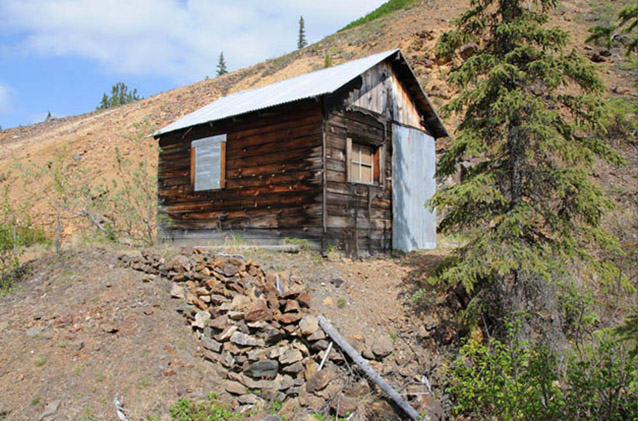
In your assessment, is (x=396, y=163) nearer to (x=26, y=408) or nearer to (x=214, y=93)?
(x=26, y=408)

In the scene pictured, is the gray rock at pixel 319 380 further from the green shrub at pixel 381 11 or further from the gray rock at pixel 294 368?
the green shrub at pixel 381 11

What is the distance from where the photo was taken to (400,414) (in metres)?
6.25

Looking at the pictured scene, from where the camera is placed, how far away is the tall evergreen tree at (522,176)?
688 cm

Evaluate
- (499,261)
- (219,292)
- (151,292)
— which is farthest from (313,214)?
(499,261)

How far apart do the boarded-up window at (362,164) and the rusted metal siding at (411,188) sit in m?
0.78

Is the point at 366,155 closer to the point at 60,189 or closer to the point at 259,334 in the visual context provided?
the point at 259,334

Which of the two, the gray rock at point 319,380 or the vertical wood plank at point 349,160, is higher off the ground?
the vertical wood plank at point 349,160

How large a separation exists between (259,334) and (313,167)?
13.3ft

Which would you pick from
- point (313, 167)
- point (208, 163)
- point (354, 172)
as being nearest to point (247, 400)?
point (313, 167)

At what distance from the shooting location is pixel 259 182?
10688 millimetres

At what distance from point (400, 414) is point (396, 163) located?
7.20 m

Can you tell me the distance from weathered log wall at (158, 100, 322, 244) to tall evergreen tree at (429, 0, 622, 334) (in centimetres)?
311

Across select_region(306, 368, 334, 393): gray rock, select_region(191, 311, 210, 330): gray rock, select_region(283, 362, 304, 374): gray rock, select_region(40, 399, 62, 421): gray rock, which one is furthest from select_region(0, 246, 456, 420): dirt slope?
select_region(283, 362, 304, 374): gray rock

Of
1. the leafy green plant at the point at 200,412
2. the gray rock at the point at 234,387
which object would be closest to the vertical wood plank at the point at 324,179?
the gray rock at the point at 234,387
